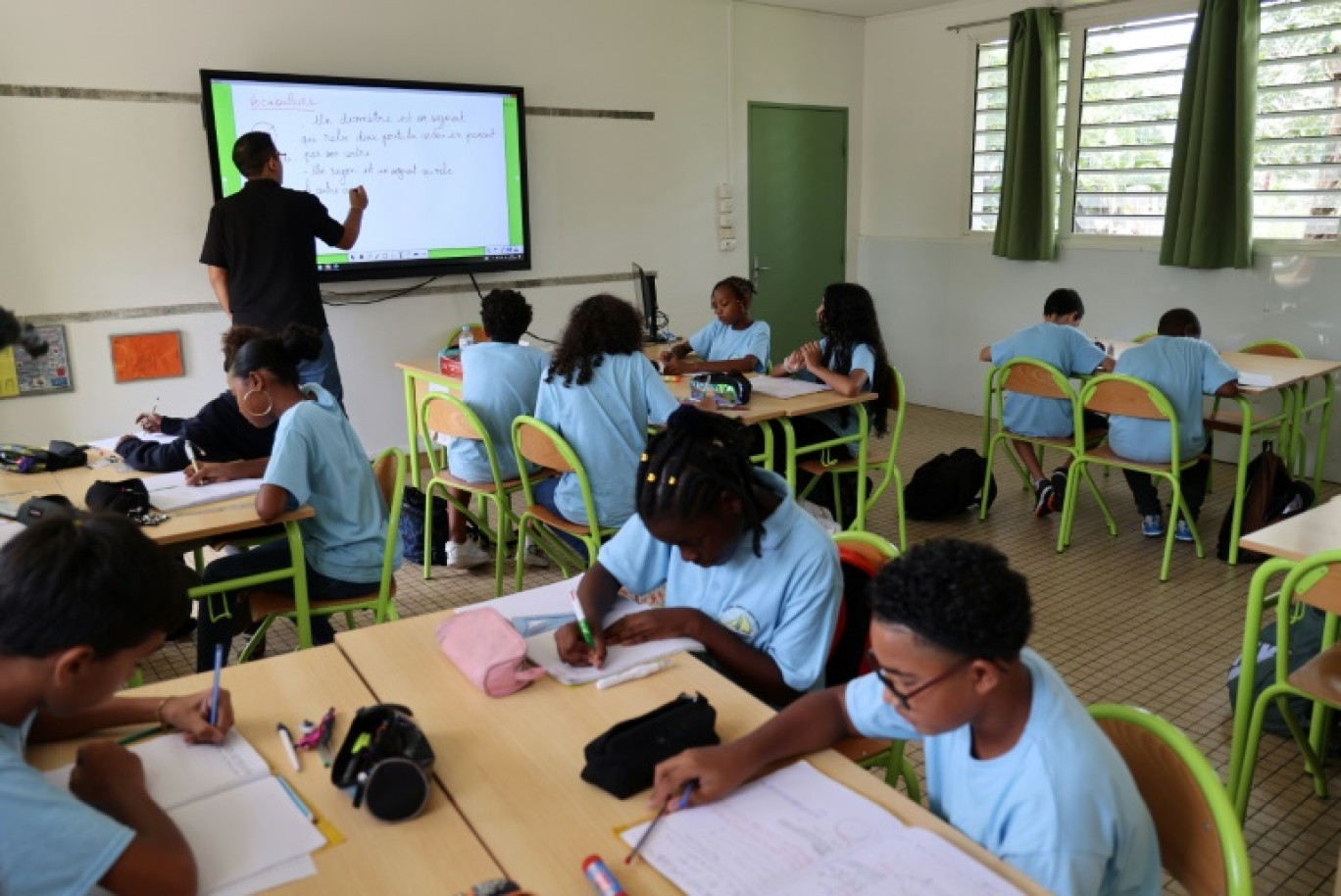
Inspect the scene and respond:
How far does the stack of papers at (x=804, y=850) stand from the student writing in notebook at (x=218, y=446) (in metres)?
2.00

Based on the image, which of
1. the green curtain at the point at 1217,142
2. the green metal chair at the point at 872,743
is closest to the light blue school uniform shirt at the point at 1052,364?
the green curtain at the point at 1217,142

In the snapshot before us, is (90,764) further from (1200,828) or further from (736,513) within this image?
(1200,828)

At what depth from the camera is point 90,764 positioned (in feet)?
4.07

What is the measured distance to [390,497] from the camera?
9.24ft

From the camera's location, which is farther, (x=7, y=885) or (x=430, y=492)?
(x=430, y=492)

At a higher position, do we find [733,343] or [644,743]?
[733,343]

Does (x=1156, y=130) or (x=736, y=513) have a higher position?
(x=1156, y=130)

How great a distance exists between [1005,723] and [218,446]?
8.24 feet

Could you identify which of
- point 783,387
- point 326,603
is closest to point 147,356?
point 326,603

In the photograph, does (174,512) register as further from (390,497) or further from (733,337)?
(733,337)

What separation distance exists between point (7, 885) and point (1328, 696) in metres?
2.17

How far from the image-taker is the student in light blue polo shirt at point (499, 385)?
12.1 ft

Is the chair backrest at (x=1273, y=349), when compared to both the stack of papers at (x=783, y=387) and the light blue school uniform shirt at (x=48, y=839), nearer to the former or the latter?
the stack of papers at (x=783, y=387)

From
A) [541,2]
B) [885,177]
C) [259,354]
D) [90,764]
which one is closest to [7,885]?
[90,764]
